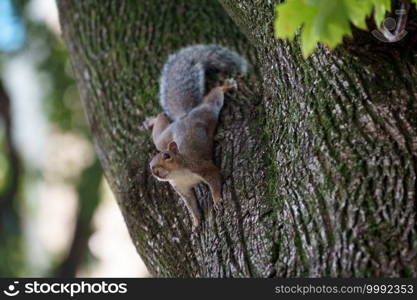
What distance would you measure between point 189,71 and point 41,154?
657 centimetres

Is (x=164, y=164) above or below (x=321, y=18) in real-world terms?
above

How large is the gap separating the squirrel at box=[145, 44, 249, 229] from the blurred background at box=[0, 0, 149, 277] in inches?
182

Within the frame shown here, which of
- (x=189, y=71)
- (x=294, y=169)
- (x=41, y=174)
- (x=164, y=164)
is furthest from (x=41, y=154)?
(x=294, y=169)

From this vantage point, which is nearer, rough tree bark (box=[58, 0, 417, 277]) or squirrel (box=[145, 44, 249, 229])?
rough tree bark (box=[58, 0, 417, 277])

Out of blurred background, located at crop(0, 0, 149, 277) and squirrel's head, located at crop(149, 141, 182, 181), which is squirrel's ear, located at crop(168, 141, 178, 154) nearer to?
squirrel's head, located at crop(149, 141, 182, 181)

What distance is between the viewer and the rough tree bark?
3131 millimetres

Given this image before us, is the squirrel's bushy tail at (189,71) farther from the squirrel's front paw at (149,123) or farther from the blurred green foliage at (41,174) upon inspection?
the blurred green foliage at (41,174)

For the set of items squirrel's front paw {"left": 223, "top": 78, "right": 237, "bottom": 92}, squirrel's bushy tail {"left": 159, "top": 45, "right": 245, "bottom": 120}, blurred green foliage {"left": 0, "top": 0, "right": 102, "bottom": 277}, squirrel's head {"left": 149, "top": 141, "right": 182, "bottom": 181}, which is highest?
blurred green foliage {"left": 0, "top": 0, "right": 102, "bottom": 277}

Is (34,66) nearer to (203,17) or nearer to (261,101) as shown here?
(203,17)

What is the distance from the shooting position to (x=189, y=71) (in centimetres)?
515

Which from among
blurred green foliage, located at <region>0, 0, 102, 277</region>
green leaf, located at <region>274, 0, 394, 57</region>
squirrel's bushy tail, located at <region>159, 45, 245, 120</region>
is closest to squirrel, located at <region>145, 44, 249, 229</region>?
squirrel's bushy tail, located at <region>159, 45, 245, 120</region>

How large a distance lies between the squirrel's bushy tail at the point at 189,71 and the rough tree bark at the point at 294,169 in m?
0.12

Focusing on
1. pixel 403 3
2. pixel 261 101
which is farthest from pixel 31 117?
pixel 403 3

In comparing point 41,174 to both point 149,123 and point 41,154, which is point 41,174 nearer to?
point 41,154
